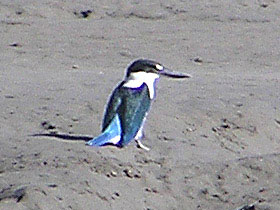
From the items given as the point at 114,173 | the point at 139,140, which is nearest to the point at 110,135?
the point at 114,173

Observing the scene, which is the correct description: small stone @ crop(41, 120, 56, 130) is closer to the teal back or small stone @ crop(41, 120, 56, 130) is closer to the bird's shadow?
the bird's shadow

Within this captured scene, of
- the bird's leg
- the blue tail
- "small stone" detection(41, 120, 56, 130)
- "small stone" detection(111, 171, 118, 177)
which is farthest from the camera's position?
"small stone" detection(41, 120, 56, 130)

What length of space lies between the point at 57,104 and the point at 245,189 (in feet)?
6.20

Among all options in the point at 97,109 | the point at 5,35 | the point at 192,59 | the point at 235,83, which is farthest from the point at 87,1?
the point at 97,109

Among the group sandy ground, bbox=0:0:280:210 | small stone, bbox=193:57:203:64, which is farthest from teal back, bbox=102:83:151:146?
small stone, bbox=193:57:203:64

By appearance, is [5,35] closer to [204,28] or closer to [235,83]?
[204,28]

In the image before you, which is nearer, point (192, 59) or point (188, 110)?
point (188, 110)

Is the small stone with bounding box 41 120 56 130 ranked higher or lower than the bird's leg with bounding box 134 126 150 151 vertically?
lower

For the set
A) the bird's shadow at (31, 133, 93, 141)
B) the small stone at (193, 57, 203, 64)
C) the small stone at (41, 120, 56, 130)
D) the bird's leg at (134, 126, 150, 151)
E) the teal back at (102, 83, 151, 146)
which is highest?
the teal back at (102, 83, 151, 146)

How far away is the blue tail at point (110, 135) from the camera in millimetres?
7473

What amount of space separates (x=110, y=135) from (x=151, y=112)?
1.09 m

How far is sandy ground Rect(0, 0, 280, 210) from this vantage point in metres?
7.17

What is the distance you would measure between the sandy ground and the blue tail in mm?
63

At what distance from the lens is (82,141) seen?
7723mm
